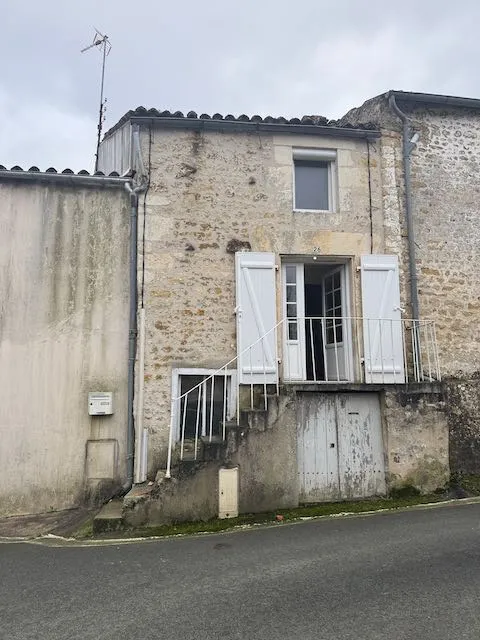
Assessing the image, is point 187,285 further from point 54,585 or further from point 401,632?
point 401,632

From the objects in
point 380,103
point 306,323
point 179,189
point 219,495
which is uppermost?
point 380,103

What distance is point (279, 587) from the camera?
4.29 metres

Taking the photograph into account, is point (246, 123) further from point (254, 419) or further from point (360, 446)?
point (360, 446)

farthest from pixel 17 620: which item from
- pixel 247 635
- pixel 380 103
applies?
A: pixel 380 103

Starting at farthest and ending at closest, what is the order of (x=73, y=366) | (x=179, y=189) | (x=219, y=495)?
(x=179, y=189) < (x=73, y=366) < (x=219, y=495)

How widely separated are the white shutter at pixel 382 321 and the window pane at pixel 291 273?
1.13 metres

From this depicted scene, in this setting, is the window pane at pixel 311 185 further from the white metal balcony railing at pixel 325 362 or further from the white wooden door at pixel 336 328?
the white metal balcony railing at pixel 325 362

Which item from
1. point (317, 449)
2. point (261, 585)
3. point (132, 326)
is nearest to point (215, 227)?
point (132, 326)

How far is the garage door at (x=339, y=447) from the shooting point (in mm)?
7262

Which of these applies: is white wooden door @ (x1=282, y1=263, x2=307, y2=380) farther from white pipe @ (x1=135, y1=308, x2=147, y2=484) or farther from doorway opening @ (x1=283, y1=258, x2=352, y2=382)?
white pipe @ (x1=135, y1=308, x2=147, y2=484)

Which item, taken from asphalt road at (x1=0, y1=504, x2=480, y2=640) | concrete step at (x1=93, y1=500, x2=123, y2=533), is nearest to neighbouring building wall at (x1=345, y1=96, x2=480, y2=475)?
asphalt road at (x1=0, y1=504, x2=480, y2=640)

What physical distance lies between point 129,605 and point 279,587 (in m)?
1.27

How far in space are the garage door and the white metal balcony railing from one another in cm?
41

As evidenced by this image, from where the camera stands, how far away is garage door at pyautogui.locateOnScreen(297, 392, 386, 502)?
7262 millimetres
